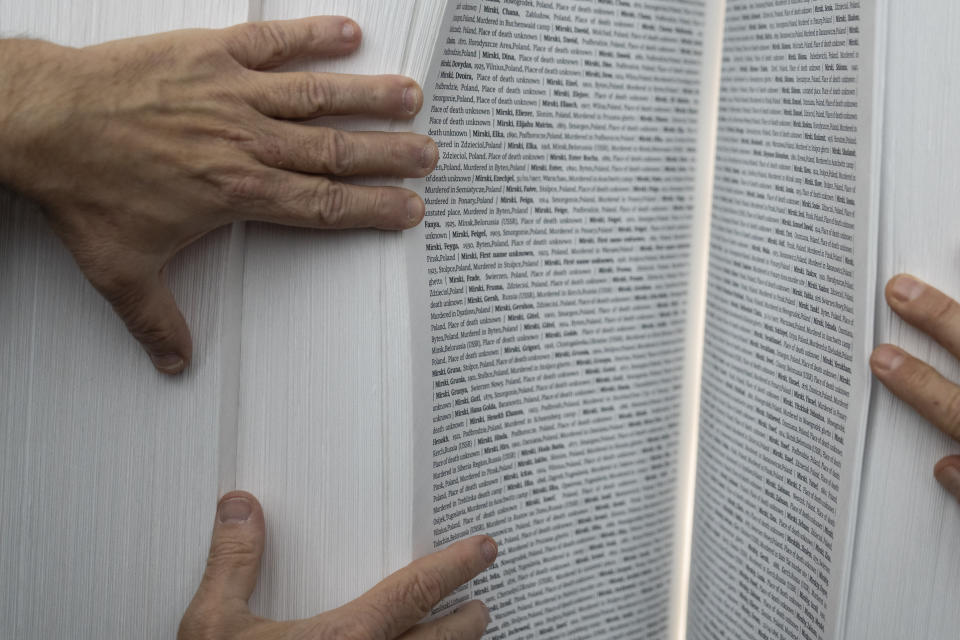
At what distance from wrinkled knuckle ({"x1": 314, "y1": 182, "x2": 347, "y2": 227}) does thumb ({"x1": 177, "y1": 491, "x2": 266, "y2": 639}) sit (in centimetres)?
30

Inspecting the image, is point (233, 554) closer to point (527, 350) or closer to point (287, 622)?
point (287, 622)

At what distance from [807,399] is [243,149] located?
25.9 inches

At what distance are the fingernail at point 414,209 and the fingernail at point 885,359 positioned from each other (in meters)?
0.48

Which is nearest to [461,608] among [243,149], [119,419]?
[119,419]

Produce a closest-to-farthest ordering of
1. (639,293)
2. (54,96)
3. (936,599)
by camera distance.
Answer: (54,96)
(936,599)
(639,293)

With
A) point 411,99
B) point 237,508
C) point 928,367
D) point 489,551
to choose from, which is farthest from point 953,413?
point 237,508

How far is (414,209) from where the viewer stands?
70cm

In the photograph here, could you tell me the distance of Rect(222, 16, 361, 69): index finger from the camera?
25.0 inches

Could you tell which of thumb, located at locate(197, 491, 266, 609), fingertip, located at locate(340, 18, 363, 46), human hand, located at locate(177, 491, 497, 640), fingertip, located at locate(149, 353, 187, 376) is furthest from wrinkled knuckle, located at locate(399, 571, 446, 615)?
fingertip, located at locate(340, 18, 363, 46)

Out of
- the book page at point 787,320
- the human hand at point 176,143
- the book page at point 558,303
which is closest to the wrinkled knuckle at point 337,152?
the human hand at point 176,143

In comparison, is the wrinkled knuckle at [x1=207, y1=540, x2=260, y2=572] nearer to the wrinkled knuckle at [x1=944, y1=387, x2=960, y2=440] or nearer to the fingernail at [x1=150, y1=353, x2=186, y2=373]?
the fingernail at [x1=150, y1=353, x2=186, y2=373]

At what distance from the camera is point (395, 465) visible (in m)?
0.73

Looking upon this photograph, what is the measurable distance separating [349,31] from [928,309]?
61cm

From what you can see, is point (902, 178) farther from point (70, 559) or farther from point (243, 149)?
point (70, 559)
